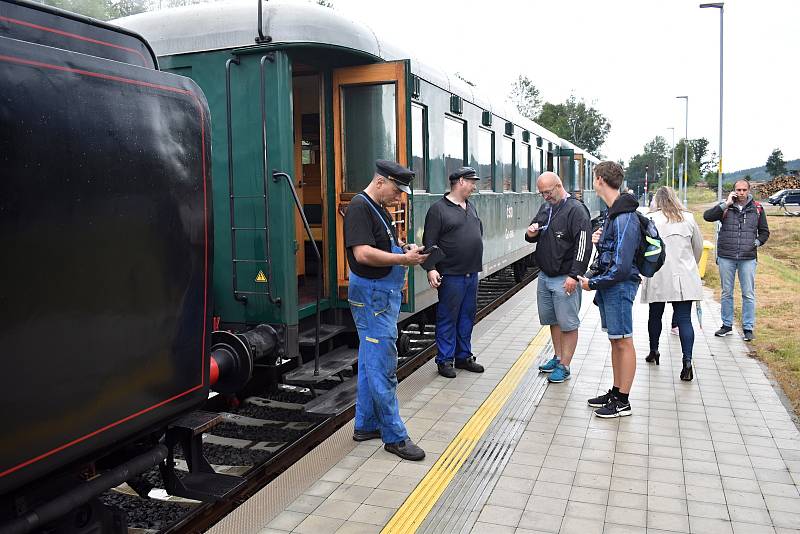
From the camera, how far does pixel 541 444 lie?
16.0 ft

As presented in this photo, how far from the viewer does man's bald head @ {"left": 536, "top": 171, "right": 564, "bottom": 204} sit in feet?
20.2

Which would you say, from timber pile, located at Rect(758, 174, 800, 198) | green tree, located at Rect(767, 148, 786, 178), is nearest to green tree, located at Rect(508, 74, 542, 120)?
timber pile, located at Rect(758, 174, 800, 198)

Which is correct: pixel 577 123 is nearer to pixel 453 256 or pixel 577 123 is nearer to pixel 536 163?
pixel 536 163

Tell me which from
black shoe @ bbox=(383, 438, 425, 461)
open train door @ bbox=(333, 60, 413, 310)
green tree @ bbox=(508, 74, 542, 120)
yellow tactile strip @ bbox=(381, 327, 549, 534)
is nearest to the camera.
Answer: yellow tactile strip @ bbox=(381, 327, 549, 534)

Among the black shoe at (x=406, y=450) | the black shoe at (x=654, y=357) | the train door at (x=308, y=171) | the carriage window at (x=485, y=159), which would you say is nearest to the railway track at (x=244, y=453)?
the black shoe at (x=406, y=450)

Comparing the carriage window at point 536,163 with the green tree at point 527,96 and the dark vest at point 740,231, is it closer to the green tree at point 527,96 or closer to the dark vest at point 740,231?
the dark vest at point 740,231

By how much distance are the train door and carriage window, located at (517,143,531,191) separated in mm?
5805

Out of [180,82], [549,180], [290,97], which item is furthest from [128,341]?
[549,180]

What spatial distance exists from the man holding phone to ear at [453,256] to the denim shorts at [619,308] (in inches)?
61.1

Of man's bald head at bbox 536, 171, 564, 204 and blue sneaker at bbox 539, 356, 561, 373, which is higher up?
man's bald head at bbox 536, 171, 564, 204

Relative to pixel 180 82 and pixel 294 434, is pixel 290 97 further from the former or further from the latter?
pixel 294 434

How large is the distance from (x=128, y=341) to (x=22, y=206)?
74 centimetres

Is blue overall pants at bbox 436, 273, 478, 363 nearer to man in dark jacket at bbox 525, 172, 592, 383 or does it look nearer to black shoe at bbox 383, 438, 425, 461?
man in dark jacket at bbox 525, 172, 592, 383

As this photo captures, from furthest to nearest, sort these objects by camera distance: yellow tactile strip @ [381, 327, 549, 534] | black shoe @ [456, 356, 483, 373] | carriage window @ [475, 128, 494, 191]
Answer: carriage window @ [475, 128, 494, 191]
black shoe @ [456, 356, 483, 373]
yellow tactile strip @ [381, 327, 549, 534]
